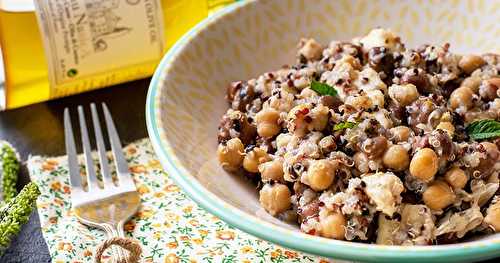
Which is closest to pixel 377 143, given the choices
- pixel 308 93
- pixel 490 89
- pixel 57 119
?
pixel 308 93

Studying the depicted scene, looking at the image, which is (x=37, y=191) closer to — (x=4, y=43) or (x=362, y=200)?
(x=4, y=43)

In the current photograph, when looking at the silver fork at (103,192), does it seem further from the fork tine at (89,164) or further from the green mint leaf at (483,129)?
the green mint leaf at (483,129)

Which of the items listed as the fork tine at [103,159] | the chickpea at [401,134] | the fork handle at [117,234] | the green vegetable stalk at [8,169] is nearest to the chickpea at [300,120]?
the chickpea at [401,134]

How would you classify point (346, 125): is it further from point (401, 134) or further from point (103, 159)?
point (103, 159)

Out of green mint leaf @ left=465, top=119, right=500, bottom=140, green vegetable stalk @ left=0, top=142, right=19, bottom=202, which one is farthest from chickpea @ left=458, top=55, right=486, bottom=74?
green vegetable stalk @ left=0, top=142, right=19, bottom=202

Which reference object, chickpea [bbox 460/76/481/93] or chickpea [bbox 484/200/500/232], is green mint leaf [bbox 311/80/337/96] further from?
chickpea [bbox 484/200/500/232]
